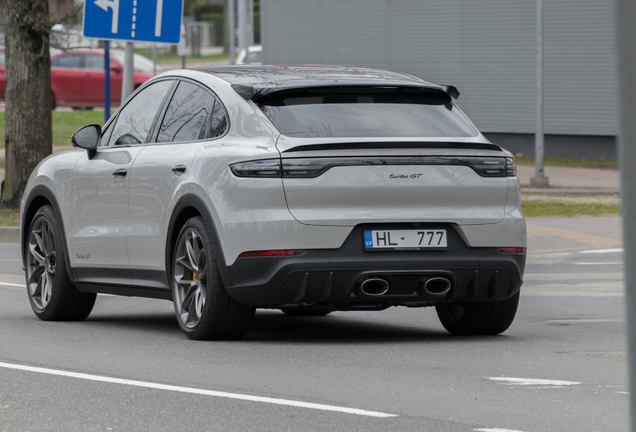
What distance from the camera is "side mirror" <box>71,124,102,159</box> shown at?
8.12m

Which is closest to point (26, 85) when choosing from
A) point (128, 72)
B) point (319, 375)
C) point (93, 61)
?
point (128, 72)

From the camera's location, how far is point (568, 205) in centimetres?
1898

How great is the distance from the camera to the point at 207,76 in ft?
24.5

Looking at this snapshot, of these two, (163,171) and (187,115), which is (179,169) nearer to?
(163,171)

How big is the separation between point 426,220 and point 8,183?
11521mm

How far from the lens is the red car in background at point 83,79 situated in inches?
1439

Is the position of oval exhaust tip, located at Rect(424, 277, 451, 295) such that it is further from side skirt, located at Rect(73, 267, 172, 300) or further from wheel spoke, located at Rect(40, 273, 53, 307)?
wheel spoke, located at Rect(40, 273, 53, 307)

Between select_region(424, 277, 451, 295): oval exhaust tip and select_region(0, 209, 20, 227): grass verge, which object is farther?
select_region(0, 209, 20, 227): grass verge

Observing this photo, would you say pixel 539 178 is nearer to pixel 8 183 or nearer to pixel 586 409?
pixel 8 183

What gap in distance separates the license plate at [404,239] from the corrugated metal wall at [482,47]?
765 inches

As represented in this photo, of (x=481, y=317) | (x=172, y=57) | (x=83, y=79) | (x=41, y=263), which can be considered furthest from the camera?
(x=172, y=57)

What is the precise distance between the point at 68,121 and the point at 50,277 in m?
25.7

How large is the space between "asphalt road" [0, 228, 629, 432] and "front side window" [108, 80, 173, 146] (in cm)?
124

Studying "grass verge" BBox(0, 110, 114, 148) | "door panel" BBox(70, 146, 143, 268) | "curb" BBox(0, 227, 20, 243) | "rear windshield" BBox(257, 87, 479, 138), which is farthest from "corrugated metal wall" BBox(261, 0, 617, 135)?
"rear windshield" BBox(257, 87, 479, 138)
